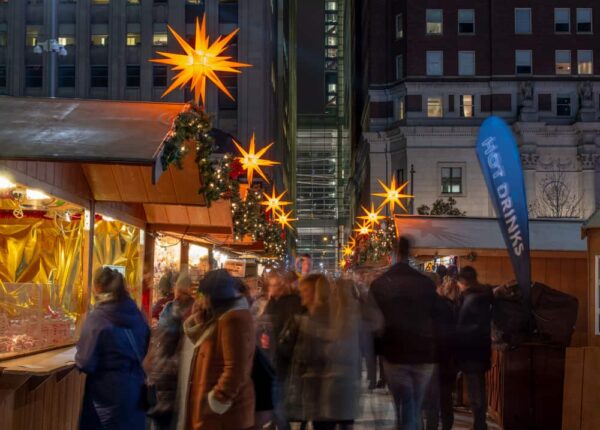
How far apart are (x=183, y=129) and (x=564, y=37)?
60.4 metres

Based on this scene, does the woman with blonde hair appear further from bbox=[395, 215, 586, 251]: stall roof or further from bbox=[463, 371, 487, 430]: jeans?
bbox=[395, 215, 586, 251]: stall roof

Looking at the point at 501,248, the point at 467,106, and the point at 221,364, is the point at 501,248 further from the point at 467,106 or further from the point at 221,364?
the point at 467,106

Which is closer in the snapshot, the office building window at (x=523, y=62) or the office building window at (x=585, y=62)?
the office building window at (x=585, y=62)

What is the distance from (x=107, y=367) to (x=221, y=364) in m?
1.22

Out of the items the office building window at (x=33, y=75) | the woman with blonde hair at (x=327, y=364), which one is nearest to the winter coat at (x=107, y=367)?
the woman with blonde hair at (x=327, y=364)

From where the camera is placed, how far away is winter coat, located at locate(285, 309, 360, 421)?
6996 mm

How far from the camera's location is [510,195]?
10266mm

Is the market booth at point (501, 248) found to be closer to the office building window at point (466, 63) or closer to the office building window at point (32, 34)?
the office building window at point (466, 63)

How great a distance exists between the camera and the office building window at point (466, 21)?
65000mm

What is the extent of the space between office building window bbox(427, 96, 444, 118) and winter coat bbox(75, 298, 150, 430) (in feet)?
194

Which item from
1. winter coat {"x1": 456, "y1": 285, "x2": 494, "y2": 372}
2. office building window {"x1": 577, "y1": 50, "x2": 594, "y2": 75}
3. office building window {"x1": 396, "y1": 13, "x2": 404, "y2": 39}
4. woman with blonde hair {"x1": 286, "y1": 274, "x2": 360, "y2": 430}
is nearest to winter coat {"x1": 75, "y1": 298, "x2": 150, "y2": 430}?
woman with blonde hair {"x1": 286, "y1": 274, "x2": 360, "y2": 430}

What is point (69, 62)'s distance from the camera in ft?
204

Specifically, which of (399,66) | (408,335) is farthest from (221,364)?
(399,66)

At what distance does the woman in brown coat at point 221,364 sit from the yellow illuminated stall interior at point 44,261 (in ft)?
12.6
